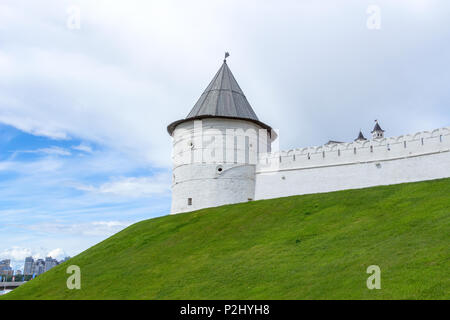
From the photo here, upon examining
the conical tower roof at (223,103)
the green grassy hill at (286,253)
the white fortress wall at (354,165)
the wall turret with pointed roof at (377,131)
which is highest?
the wall turret with pointed roof at (377,131)

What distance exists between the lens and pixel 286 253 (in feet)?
52.0

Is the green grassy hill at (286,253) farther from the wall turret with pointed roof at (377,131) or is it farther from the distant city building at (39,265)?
the distant city building at (39,265)

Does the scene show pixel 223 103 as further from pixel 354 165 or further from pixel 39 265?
pixel 39 265

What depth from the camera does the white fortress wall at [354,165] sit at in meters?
23.5

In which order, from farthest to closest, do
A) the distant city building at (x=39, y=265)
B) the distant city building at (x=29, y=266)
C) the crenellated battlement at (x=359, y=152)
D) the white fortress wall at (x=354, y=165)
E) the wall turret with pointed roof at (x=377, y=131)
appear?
the distant city building at (x=29, y=266)
the distant city building at (x=39, y=265)
the wall turret with pointed roof at (x=377, y=131)
the crenellated battlement at (x=359, y=152)
the white fortress wall at (x=354, y=165)

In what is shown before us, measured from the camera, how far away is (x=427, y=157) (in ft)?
77.5

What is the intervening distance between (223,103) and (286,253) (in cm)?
1710

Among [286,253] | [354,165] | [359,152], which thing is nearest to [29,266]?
[354,165]

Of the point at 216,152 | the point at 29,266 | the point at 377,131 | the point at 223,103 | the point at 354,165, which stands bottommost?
the point at 354,165

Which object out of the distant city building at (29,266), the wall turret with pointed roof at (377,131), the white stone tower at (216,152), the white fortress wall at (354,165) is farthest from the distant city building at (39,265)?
the white fortress wall at (354,165)

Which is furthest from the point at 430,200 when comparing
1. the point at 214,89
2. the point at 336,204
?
the point at 214,89

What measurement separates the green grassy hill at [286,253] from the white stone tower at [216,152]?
9.43 ft

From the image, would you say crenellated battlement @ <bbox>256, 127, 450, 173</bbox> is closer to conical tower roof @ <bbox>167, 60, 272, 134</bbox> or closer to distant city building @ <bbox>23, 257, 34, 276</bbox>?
conical tower roof @ <bbox>167, 60, 272, 134</bbox>

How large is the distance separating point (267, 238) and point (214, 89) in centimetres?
1643
